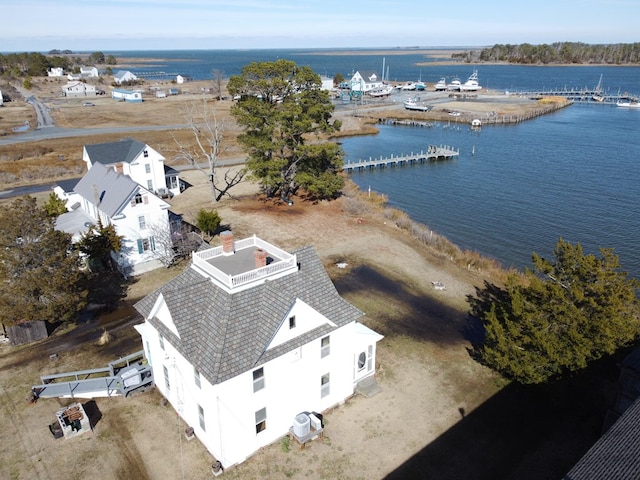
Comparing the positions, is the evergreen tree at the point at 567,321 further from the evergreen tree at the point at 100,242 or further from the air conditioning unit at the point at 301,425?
the evergreen tree at the point at 100,242

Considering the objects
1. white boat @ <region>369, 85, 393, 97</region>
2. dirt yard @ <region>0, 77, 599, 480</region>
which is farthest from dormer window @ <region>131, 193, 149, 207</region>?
white boat @ <region>369, 85, 393, 97</region>

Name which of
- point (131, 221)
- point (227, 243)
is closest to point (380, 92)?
point (131, 221)

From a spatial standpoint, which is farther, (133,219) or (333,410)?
(133,219)

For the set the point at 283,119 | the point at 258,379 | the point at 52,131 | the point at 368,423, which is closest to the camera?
the point at 258,379

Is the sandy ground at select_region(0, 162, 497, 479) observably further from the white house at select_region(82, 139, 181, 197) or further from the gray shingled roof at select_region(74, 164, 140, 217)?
the white house at select_region(82, 139, 181, 197)

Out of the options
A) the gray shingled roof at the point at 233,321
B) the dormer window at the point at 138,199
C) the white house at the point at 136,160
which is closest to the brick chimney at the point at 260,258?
the gray shingled roof at the point at 233,321

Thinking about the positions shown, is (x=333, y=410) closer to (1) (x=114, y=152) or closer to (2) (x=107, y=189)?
(2) (x=107, y=189)
